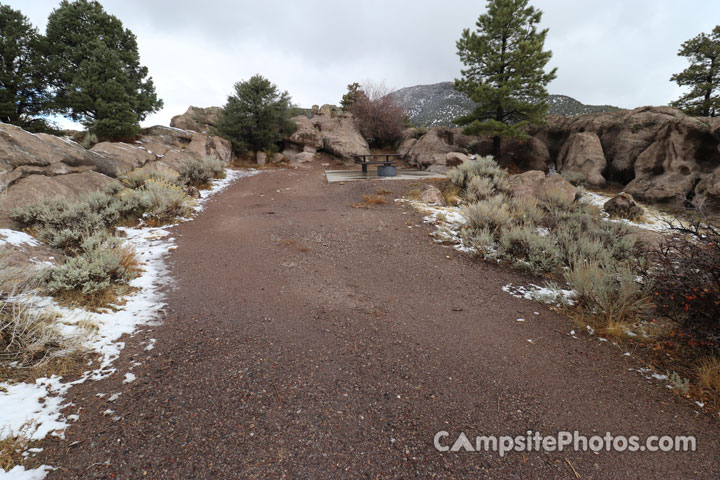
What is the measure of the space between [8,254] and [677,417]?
6.62 m

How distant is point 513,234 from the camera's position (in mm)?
5125

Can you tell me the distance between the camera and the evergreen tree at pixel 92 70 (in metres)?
11.5

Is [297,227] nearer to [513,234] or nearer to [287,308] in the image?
[287,308]

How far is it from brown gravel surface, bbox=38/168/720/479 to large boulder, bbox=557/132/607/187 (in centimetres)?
1115

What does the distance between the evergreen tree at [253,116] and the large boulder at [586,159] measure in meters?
14.4

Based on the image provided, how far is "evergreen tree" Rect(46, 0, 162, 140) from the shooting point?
11.5 m

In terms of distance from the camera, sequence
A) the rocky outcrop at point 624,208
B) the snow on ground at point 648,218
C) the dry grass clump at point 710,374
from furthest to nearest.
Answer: the rocky outcrop at point 624,208
the snow on ground at point 648,218
the dry grass clump at point 710,374

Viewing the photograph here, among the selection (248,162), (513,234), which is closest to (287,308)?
(513,234)

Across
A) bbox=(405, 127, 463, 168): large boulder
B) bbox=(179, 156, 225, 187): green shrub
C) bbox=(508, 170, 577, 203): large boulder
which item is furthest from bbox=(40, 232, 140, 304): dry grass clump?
bbox=(405, 127, 463, 168): large boulder

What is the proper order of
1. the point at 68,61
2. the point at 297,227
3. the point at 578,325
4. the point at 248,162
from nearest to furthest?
the point at 578,325 → the point at 297,227 → the point at 68,61 → the point at 248,162

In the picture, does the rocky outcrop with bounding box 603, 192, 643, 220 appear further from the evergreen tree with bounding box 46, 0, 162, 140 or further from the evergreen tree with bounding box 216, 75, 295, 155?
the evergreen tree with bounding box 46, 0, 162, 140

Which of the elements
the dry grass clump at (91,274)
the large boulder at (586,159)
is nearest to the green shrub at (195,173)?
the dry grass clump at (91,274)

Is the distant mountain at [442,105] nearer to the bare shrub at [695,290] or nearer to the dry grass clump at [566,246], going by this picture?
the dry grass clump at [566,246]

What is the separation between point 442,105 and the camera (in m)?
40.3
